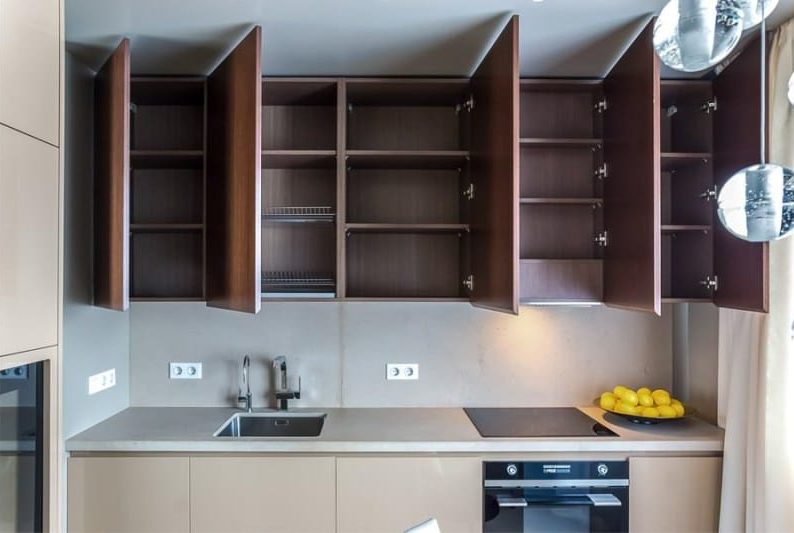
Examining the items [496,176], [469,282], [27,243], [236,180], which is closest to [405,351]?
[469,282]

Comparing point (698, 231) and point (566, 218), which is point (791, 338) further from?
point (566, 218)

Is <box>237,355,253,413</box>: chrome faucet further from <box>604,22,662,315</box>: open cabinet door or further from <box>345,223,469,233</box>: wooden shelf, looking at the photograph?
<box>604,22,662,315</box>: open cabinet door

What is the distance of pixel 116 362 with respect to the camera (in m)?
2.41

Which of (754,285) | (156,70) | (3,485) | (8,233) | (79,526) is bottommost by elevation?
(79,526)

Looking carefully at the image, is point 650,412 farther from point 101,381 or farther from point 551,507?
point 101,381

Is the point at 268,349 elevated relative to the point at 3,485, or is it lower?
elevated

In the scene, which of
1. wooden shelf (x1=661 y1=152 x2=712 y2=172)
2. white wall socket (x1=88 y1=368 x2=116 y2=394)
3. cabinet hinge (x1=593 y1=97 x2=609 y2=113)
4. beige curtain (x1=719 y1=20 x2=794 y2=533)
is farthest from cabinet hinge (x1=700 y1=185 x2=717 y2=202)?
white wall socket (x1=88 y1=368 x2=116 y2=394)

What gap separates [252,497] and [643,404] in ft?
5.51

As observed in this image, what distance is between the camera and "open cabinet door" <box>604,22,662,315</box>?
5.93 feet

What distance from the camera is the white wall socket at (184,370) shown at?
8.29ft

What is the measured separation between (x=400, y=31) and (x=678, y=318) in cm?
185

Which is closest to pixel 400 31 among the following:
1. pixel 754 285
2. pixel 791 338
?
pixel 754 285

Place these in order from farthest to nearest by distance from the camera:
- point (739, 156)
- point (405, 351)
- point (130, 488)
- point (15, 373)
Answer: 1. point (405, 351)
2. point (130, 488)
3. point (739, 156)
4. point (15, 373)

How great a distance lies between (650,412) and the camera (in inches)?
87.8
